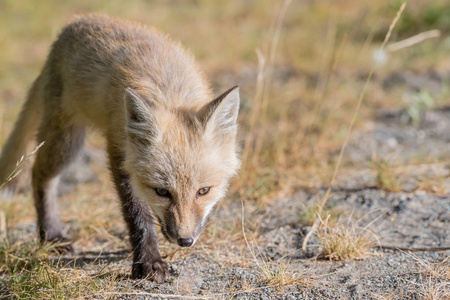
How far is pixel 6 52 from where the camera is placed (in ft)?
27.8

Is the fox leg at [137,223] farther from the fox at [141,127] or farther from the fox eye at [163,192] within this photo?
the fox eye at [163,192]

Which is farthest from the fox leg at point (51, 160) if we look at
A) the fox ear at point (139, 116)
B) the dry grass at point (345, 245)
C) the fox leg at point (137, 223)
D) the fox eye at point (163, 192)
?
the dry grass at point (345, 245)

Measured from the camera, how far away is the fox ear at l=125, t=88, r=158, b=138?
290cm

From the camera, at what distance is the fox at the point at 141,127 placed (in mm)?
2988

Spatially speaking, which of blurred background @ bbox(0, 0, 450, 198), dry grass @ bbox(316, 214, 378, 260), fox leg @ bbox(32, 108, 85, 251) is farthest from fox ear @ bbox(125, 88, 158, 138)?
blurred background @ bbox(0, 0, 450, 198)

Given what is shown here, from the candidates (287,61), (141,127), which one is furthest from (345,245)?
(287,61)

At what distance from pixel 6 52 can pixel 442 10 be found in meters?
7.76

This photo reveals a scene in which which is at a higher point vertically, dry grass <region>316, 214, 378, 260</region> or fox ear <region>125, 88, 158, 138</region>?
fox ear <region>125, 88, 158, 138</region>

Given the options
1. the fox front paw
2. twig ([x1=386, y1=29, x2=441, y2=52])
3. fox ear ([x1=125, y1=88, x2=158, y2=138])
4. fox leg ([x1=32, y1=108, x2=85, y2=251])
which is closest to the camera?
fox ear ([x1=125, y1=88, x2=158, y2=138])

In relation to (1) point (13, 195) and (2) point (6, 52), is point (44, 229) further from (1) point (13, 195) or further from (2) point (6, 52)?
(2) point (6, 52)

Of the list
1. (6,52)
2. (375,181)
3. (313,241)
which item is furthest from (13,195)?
(6,52)

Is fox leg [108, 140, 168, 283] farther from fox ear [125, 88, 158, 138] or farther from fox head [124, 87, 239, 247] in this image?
fox ear [125, 88, 158, 138]

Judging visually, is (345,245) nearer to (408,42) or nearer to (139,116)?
(139,116)

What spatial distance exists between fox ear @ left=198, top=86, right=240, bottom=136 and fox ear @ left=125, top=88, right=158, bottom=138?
324 millimetres
